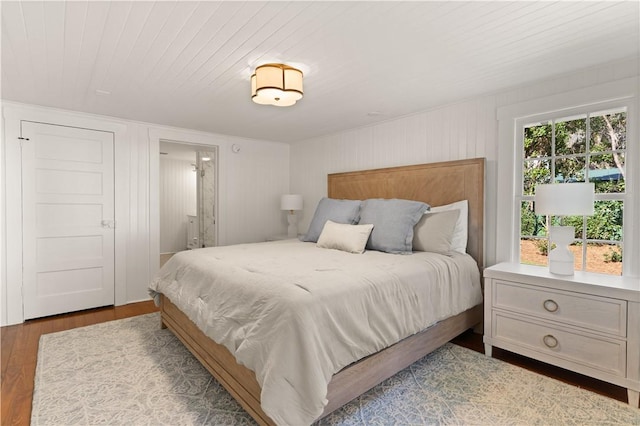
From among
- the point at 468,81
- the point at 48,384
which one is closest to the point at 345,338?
the point at 48,384

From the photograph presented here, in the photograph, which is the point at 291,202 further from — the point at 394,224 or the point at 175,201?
the point at 175,201

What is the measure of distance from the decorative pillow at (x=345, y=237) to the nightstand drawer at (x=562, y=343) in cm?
119

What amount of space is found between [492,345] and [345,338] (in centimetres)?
155

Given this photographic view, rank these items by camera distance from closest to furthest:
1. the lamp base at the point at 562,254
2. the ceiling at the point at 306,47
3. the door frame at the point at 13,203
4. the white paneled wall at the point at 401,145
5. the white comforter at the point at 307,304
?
1. the white comforter at the point at 307,304
2. the ceiling at the point at 306,47
3. the lamp base at the point at 562,254
4. the white paneled wall at the point at 401,145
5. the door frame at the point at 13,203

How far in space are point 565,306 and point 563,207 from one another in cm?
66

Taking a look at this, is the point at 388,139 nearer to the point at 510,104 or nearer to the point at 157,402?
the point at 510,104

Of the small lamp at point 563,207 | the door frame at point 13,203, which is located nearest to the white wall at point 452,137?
the small lamp at point 563,207

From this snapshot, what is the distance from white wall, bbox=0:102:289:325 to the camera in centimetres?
319

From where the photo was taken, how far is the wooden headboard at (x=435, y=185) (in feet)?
9.71

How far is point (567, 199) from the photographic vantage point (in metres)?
2.16

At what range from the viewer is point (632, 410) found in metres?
1.85

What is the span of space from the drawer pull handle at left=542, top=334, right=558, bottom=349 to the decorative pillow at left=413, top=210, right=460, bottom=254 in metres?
0.90

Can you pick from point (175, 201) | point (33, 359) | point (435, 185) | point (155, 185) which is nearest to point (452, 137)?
point (435, 185)

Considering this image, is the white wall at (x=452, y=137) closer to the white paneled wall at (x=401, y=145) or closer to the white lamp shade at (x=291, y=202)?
the white paneled wall at (x=401, y=145)
